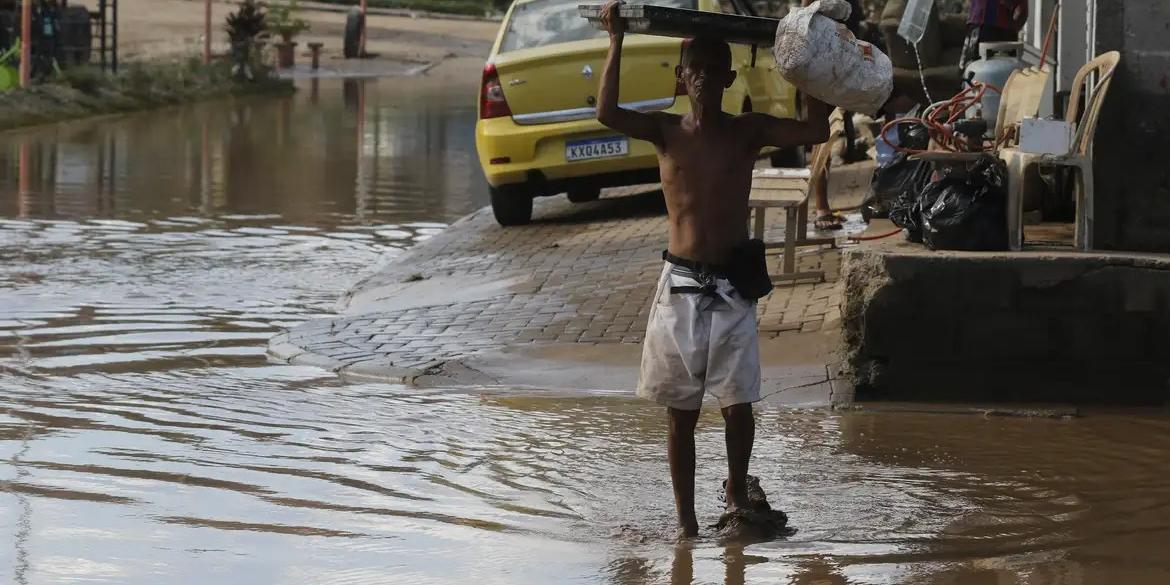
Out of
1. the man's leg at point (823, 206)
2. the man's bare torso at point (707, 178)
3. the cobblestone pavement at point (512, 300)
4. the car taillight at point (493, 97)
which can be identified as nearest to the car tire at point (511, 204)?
the cobblestone pavement at point (512, 300)

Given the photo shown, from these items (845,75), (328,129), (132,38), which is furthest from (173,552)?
(132,38)

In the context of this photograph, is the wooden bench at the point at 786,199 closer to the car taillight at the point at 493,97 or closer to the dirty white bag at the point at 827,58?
the car taillight at the point at 493,97

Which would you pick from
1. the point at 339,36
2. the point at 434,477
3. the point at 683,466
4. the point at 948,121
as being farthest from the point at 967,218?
the point at 339,36

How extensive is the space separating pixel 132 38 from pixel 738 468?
1577 inches

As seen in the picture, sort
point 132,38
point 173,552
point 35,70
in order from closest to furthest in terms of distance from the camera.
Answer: point 173,552, point 35,70, point 132,38

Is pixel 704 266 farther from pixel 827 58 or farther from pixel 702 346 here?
pixel 827 58

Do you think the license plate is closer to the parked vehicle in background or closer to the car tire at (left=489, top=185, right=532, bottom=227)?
the car tire at (left=489, top=185, right=532, bottom=227)

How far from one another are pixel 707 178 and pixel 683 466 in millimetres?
886

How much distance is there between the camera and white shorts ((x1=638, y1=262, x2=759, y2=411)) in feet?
17.9

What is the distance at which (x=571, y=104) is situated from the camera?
41.4 feet

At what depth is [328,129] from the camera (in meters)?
24.0

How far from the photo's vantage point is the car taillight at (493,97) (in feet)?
42.1

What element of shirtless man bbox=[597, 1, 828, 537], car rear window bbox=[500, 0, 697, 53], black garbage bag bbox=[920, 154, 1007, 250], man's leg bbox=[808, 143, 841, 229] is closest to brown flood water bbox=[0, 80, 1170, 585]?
shirtless man bbox=[597, 1, 828, 537]

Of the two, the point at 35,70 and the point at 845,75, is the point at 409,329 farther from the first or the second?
the point at 35,70
